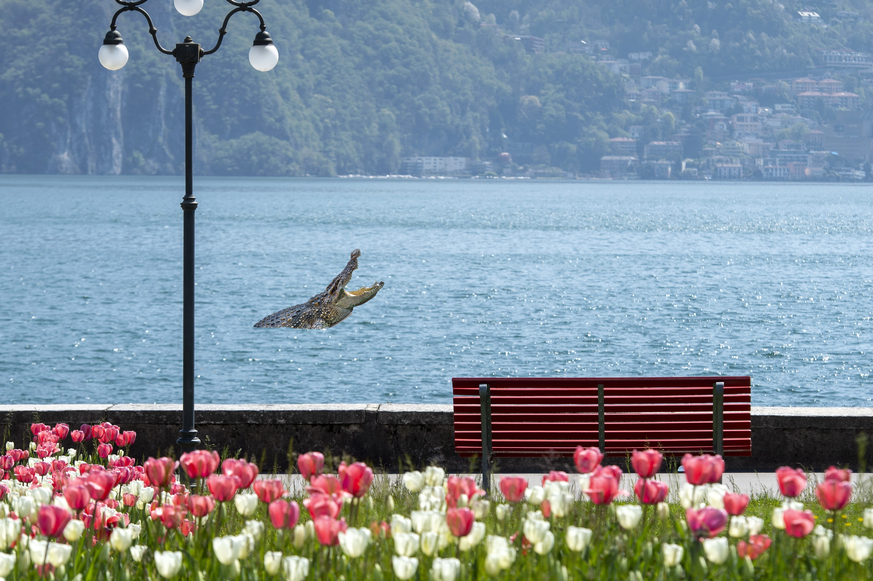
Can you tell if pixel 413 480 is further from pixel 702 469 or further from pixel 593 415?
pixel 593 415

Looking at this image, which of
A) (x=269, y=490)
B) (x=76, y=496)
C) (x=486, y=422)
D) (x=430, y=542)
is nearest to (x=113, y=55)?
(x=486, y=422)

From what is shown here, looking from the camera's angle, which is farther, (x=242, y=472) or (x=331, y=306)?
(x=331, y=306)

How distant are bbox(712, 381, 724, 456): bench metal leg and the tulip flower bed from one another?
273 centimetres

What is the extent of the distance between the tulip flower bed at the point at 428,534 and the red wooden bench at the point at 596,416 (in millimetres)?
2652

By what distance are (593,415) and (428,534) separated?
3839 mm

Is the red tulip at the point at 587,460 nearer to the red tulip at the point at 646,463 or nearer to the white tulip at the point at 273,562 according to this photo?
the red tulip at the point at 646,463

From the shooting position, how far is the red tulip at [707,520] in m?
3.31

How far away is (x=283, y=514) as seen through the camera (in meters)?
3.55

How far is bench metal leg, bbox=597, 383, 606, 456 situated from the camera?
7.18 meters

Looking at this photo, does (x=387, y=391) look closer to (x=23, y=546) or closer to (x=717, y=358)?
(x=717, y=358)

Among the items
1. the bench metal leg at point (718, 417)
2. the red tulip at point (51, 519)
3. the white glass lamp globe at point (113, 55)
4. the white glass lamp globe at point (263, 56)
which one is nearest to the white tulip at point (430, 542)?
the red tulip at point (51, 519)

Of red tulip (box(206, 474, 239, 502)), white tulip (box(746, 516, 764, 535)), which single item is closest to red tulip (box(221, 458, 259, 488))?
red tulip (box(206, 474, 239, 502))

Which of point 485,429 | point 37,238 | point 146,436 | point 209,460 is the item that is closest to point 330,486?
point 209,460

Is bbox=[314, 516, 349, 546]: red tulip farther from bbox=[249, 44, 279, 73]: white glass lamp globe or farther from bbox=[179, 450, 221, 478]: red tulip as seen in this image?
bbox=[249, 44, 279, 73]: white glass lamp globe
